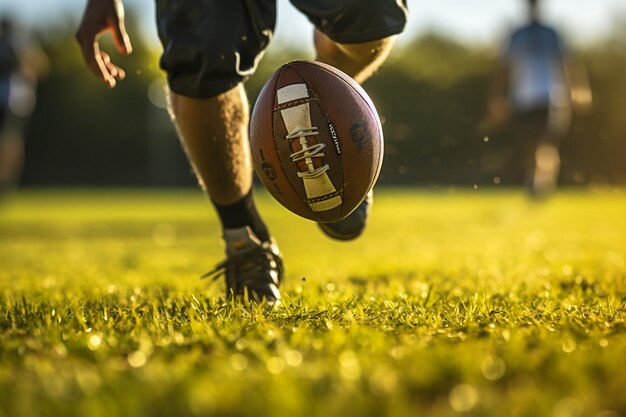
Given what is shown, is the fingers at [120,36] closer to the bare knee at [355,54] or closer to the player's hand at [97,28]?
the player's hand at [97,28]

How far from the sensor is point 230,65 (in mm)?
2840

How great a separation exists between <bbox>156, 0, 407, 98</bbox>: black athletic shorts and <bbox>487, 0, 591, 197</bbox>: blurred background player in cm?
763

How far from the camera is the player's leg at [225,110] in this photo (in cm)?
280

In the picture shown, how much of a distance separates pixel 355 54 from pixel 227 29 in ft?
1.69

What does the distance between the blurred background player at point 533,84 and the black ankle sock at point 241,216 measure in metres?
7.62

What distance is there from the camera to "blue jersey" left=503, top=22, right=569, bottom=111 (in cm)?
1037

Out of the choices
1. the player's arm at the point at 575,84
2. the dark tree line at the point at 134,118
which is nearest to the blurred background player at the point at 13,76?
the player's arm at the point at 575,84

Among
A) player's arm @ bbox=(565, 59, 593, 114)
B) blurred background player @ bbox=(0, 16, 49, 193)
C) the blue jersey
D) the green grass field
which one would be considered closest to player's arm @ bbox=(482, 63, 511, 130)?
the blue jersey

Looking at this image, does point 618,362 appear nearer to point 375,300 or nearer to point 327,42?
point 375,300

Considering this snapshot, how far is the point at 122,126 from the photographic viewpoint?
116 feet

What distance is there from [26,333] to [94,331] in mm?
176

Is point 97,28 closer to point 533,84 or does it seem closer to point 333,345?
point 333,345

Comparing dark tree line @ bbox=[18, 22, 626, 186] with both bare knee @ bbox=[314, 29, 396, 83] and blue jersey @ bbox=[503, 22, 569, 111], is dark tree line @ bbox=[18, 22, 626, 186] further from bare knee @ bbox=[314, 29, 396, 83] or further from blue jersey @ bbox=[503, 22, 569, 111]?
bare knee @ bbox=[314, 29, 396, 83]

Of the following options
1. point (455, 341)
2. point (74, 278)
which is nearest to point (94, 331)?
point (455, 341)
